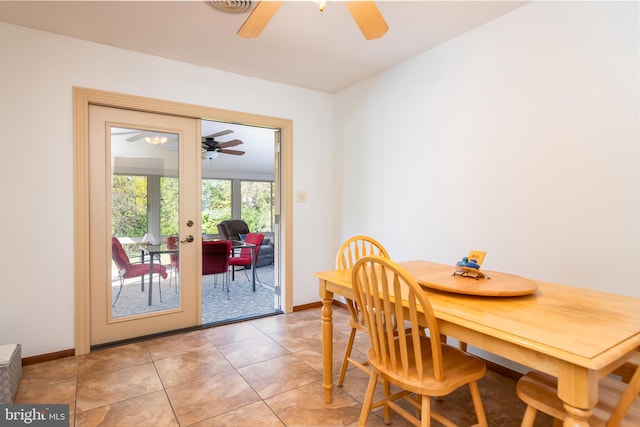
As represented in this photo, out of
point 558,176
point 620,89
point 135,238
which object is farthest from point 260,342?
point 620,89

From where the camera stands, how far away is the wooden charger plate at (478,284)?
1473 millimetres

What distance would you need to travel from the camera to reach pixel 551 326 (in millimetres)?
1168

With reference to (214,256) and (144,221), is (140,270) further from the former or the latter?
(214,256)

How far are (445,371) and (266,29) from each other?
245 cm

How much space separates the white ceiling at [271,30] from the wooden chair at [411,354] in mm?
1777

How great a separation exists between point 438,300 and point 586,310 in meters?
0.55

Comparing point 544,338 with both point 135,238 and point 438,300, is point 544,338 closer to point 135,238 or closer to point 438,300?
point 438,300

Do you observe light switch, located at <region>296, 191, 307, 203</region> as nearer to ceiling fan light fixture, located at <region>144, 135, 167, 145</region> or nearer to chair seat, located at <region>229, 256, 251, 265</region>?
ceiling fan light fixture, located at <region>144, 135, 167, 145</region>

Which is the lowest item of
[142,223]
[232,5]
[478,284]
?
[478,284]

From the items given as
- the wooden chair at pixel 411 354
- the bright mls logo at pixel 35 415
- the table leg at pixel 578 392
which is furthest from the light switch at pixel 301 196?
the table leg at pixel 578 392

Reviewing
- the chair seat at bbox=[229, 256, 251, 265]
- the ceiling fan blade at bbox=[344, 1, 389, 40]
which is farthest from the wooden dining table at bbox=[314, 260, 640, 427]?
the chair seat at bbox=[229, 256, 251, 265]

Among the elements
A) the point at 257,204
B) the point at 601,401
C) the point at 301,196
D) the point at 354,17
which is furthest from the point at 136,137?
the point at 257,204

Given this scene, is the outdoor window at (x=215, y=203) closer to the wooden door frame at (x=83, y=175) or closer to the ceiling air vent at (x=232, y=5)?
the wooden door frame at (x=83, y=175)

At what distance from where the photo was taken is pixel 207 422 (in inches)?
71.1
